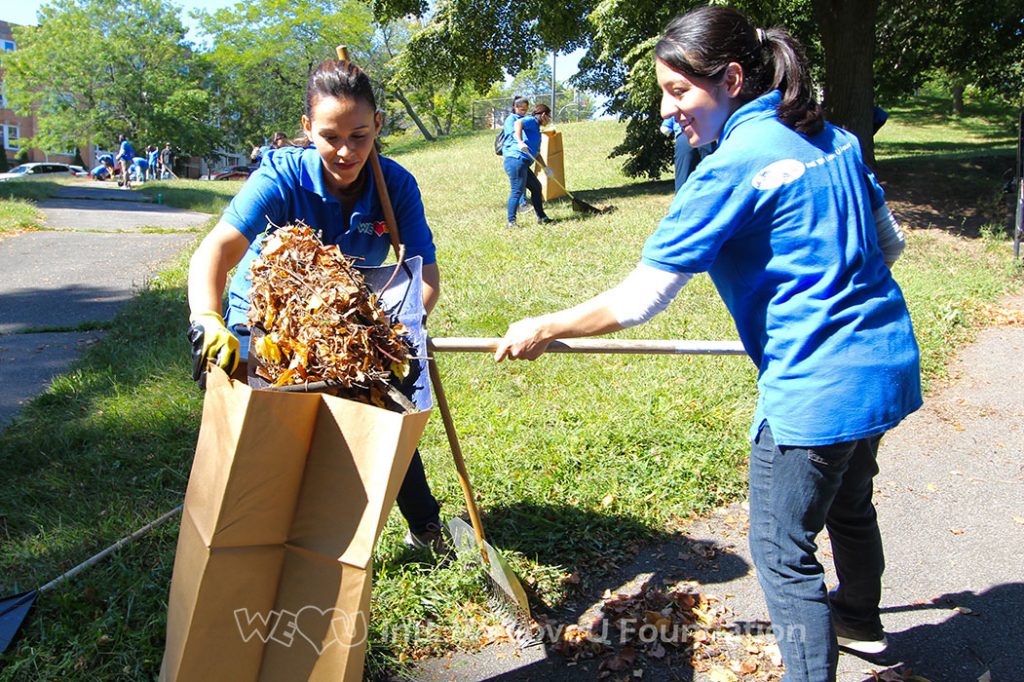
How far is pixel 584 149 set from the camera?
25156 mm

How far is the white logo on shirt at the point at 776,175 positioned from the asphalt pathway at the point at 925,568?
1714mm

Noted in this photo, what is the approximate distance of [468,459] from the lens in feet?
14.3

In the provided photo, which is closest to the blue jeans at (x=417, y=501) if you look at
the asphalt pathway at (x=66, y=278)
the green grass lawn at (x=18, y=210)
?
the asphalt pathway at (x=66, y=278)

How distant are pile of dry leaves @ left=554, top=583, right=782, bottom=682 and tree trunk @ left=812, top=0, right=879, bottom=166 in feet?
31.3

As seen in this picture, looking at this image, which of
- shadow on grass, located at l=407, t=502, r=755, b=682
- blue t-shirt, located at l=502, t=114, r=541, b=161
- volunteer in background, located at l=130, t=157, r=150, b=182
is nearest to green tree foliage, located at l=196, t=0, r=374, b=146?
volunteer in background, located at l=130, t=157, r=150, b=182

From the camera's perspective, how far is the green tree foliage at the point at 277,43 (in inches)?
1975

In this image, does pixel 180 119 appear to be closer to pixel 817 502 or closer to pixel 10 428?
pixel 10 428

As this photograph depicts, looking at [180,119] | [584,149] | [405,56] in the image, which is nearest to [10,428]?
[405,56]

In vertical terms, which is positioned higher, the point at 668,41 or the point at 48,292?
the point at 668,41

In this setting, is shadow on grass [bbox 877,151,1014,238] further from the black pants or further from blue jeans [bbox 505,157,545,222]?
the black pants

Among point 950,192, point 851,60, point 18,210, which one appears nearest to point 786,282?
point 851,60

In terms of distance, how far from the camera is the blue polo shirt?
9.16 feet

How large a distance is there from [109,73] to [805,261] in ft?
185

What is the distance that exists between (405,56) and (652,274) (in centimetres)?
1436
